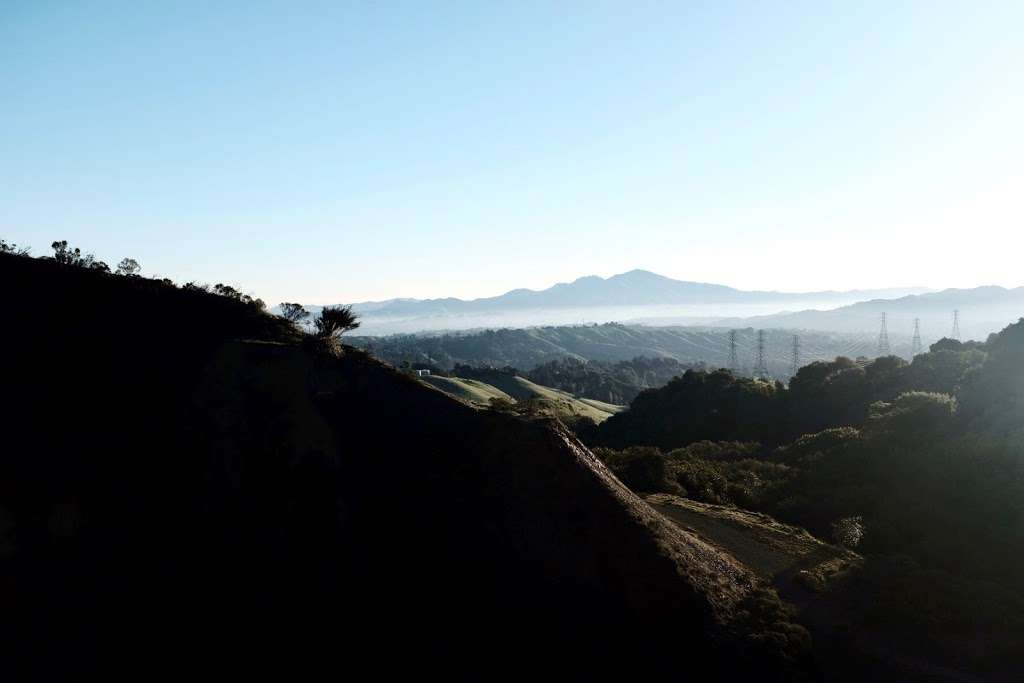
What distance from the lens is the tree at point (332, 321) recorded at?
28.2 metres

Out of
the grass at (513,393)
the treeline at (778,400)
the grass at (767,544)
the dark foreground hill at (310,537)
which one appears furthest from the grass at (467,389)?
the dark foreground hill at (310,537)

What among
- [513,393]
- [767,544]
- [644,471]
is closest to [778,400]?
[644,471]

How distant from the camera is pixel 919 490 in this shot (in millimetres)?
38844

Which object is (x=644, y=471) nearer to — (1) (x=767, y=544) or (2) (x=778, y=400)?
(1) (x=767, y=544)

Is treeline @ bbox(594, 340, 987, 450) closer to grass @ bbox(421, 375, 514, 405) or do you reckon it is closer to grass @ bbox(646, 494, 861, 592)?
grass @ bbox(421, 375, 514, 405)

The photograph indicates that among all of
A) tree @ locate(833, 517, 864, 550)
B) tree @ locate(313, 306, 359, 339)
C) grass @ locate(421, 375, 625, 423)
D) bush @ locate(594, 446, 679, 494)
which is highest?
tree @ locate(313, 306, 359, 339)

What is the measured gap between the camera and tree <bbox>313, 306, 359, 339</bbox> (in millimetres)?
28219

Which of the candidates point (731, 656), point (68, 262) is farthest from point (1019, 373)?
point (68, 262)

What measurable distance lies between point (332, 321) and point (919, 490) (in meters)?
36.4

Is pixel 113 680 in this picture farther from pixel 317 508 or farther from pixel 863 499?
pixel 863 499

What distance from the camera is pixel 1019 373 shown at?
48.5 m

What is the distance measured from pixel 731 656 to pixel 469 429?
40.7ft

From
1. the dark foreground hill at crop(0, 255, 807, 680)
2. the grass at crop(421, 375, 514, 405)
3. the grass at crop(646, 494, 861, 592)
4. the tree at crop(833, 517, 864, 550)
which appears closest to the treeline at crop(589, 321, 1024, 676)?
the tree at crop(833, 517, 864, 550)

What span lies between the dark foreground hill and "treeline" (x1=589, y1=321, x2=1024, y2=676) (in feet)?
22.8
